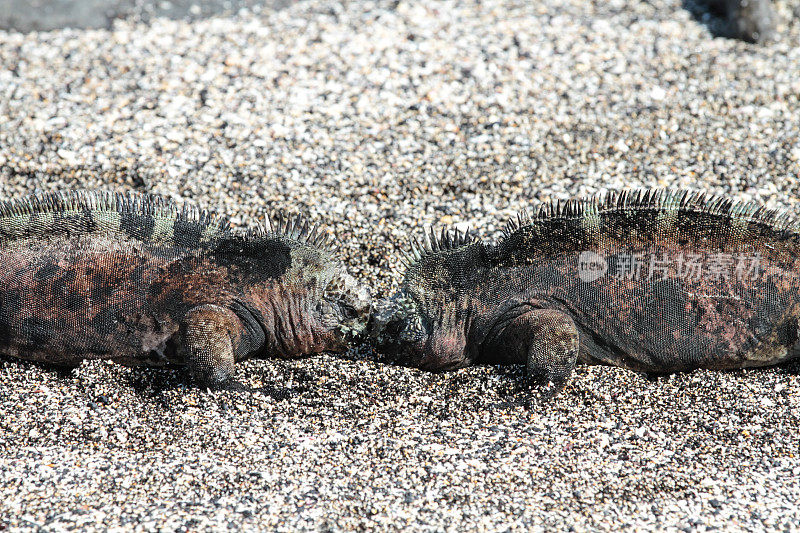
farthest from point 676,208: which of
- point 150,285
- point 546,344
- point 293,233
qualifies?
point 150,285

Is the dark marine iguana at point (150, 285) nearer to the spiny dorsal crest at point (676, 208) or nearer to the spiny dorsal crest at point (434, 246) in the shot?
the spiny dorsal crest at point (434, 246)

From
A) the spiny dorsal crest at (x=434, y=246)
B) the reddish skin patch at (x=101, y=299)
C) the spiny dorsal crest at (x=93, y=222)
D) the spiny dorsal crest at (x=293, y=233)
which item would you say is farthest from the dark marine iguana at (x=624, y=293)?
the spiny dorsal crest at (x=93, y=222)

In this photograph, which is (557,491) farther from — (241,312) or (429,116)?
(429,116)

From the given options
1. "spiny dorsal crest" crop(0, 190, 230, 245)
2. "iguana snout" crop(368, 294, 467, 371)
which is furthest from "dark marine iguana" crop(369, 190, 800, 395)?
"spiny dorsal crest" crop(0, 190, 230, 245)

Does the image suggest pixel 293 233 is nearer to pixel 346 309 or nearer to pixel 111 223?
pixel 346 309

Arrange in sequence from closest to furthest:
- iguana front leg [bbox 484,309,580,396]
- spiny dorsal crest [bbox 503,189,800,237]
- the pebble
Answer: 1. the pebble
2. iguana front leg [bbox 484,309,580,396]
3. spiny dorsal crest [bbox 503,189,800,237]

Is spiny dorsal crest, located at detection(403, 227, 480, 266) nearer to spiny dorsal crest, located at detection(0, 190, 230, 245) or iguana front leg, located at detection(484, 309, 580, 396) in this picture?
iguana front leg, located at detection(484, 309, 580, 396)

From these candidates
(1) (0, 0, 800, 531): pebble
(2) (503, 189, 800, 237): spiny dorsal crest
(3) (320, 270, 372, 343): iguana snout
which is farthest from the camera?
(3) (320, 270, 372, 343): iguana snout

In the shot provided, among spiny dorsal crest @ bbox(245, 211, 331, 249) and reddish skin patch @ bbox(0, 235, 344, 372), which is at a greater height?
spiny dorsal crest @ bbox(245, 211, 331, 249)
